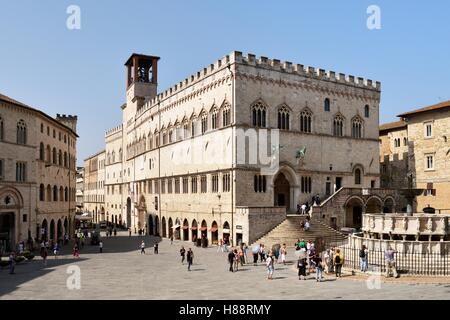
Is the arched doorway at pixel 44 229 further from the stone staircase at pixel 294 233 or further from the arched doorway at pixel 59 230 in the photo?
the stone staircase at pixel 294 233

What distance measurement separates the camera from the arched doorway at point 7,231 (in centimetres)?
3999

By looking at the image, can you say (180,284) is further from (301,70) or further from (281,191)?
(301,70)

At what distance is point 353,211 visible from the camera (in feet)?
159

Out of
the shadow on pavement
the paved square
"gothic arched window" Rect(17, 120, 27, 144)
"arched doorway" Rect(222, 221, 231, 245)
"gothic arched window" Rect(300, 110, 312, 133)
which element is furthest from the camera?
"gothic arched window" Rect(300, 110, 312, 133)

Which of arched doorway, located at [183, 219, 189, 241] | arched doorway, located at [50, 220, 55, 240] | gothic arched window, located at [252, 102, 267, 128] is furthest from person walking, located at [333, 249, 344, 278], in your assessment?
arched doorway, located at [50, 220, 55, 240]

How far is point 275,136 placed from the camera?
4572 cm

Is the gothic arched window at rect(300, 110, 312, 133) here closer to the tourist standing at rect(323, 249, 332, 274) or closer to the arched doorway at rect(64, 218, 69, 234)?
the tourist standing at rect(323, 249, 332, 274)

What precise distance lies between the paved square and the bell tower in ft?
145

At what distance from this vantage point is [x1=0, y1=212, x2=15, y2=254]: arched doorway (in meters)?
40.0

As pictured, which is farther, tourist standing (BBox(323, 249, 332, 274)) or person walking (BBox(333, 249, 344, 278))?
tourist standing (BBox(323, 249, 332, 274))

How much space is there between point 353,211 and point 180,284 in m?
29.3

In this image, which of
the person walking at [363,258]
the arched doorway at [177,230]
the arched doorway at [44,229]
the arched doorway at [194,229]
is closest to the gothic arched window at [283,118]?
the arched doorway at [194,229]
